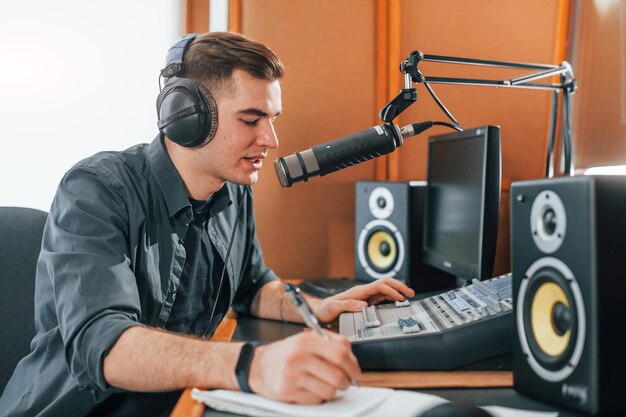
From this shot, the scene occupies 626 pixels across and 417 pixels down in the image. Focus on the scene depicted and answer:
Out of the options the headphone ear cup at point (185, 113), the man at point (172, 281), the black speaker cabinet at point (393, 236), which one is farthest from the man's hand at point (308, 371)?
the black speaker cabinet at point (393, 236)

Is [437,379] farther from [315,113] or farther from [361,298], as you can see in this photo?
[315,113]

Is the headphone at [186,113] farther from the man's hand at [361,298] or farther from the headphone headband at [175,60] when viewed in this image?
the man's hand at [361,298]

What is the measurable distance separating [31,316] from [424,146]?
1458 mm

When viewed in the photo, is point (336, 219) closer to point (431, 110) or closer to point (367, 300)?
point (431, 110)

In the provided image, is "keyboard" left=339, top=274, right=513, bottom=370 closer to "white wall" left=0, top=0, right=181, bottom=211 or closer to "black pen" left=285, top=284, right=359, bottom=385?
"black pen" left=285, top=284, right=359, bottom=385

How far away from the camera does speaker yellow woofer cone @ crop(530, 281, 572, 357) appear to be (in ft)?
2.21

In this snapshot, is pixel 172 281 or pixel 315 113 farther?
pixel 315 113

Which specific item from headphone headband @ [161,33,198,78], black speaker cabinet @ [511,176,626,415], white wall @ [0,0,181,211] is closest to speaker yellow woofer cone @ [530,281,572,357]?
black speaker cabinet @ [511,176,626,415]

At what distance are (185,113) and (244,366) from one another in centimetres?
60

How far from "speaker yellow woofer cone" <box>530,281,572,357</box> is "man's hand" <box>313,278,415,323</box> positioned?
→ 1.54 ft

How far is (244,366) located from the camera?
722 millimetres

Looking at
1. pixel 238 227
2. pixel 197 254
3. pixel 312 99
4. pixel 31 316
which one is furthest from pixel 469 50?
pixel 31 316

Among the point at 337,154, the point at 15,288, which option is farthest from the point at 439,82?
the point at 15,288

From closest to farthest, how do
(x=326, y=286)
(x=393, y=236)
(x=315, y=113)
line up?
(x=326, y=286), (x=393, y=236), (x=315, y=113)
